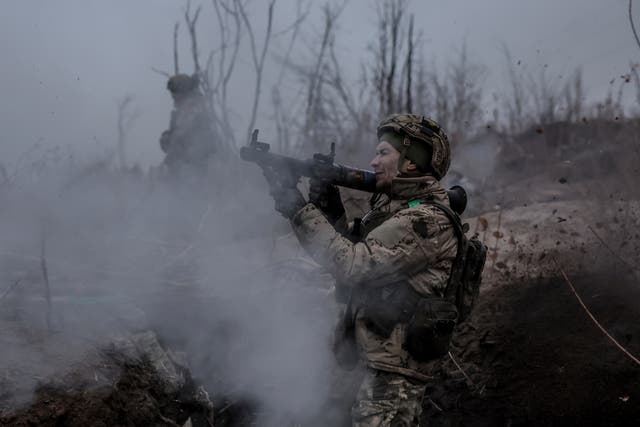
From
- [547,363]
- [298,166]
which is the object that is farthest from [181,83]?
[298,166]

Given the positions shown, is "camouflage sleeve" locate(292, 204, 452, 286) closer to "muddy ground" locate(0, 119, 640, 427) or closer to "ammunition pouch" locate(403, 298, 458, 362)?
"ammunition pouch" locate(403, 298, 458, 362)

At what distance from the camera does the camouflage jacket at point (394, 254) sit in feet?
7.10

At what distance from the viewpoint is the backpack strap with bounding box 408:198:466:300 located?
232 cm

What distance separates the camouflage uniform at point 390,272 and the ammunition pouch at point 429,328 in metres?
0.04

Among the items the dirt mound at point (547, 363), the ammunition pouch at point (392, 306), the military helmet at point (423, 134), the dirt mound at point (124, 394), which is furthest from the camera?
the dirt mound at point (547, 363)

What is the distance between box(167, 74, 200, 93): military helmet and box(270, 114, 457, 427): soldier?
28.3 feet

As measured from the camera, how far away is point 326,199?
2.51m

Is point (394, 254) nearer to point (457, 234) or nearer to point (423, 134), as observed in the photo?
point (457, 234)

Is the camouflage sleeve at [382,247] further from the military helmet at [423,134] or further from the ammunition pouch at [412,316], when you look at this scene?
the military helmet at [423,134]

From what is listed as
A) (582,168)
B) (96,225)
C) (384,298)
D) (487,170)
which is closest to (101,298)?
(96,225)

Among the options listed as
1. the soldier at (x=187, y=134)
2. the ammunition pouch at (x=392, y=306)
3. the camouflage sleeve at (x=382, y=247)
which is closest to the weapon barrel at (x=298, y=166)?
the camouflage sleeve at (x=382, y=247)

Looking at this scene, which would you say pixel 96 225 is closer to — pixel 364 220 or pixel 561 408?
pixel 364 220

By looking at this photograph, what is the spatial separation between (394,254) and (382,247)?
2.2 inches

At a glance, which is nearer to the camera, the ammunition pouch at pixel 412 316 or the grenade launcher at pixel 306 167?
the ammunition pouch at pixel 412 316
